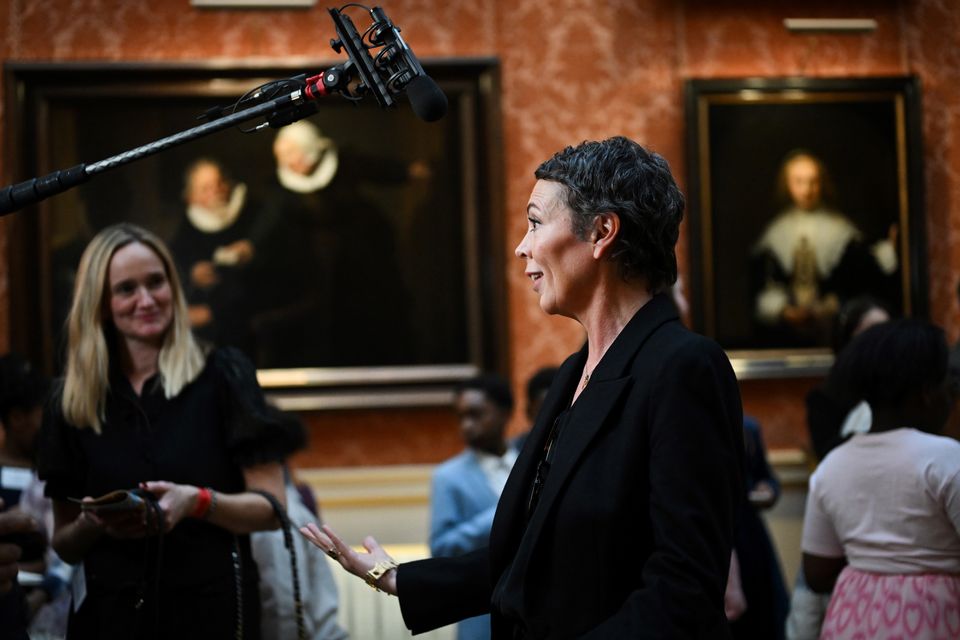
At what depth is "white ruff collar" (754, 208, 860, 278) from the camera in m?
6.99

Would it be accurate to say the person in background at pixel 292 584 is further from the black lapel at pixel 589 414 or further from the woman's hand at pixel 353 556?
the black lapel at pixel 589 414

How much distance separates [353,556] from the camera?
257cm

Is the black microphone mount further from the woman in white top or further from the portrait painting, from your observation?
the portrait painting

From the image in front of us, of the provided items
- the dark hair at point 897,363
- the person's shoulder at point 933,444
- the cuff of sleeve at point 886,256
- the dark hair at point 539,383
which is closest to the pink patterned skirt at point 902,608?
the person's shoulder at point 933,444

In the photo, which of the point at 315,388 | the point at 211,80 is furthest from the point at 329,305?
the point at 211,80

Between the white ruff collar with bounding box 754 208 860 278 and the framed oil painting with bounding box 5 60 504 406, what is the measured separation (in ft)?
5.12

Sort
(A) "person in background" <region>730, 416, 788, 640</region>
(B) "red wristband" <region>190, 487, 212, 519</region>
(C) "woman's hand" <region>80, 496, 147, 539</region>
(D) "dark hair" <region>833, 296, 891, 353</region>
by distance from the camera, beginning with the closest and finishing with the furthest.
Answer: (C) "woman's hand" <region>80, 496, 147, 539</region> < (B) "red wristband" <region>190, 487, 212, 519</region> < (A) "person in background" <region>730, 416, 788, 640</region> < (D) "dark hair" <region>833, 296, 891, 353</region>

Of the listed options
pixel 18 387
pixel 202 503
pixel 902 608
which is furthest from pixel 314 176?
pixel 902 608

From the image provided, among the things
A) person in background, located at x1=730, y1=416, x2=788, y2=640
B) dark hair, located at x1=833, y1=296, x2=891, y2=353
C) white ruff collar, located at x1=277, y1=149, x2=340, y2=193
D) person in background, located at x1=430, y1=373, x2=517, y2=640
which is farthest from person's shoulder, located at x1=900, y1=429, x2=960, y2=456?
white ruff collar, located at x1=277, y1=149, x2=340, y2=193

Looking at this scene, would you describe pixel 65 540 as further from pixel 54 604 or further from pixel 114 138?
pixel 114 138

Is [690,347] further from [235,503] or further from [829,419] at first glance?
[829,419]

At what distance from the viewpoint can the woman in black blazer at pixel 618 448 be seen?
2105 mm

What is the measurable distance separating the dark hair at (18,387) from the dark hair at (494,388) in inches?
67.6

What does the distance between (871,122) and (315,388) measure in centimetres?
339
